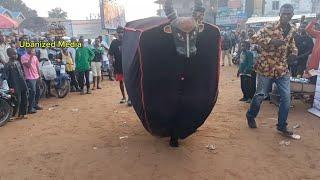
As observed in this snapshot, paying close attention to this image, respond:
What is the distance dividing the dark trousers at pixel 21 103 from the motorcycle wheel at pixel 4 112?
13.3 inches

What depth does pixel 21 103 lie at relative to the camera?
7.96 meters

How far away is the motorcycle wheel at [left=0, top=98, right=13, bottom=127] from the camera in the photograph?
24.1 ft

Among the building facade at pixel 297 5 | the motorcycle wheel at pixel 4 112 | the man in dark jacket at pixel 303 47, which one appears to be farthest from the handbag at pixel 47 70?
the building facade at pixel 297 5

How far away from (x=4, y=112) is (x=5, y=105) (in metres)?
0.15

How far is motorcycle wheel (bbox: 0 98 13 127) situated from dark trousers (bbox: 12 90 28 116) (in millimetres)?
339

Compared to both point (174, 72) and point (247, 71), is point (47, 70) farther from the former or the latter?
point (174, 72)

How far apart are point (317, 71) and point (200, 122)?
376cm

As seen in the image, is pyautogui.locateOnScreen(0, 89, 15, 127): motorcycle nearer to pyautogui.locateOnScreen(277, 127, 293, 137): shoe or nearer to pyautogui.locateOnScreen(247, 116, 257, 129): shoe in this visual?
pyautogui.locateOnScreen(247, 116, 257, 129): shoe

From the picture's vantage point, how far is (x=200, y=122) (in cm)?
505

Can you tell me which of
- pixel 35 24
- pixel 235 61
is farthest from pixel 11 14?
pixel 235 61

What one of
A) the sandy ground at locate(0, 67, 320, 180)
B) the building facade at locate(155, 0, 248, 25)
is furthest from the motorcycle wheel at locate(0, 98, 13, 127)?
the building facade at locate(155, 0, 248, 25)

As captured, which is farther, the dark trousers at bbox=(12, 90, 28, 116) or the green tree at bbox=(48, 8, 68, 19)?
the green tree at bbox=(48, 8, 68, 19)

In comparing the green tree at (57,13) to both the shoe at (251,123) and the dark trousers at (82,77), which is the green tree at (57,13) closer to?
the dark trousers at (82,77)

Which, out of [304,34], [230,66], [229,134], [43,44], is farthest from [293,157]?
[230,66]
